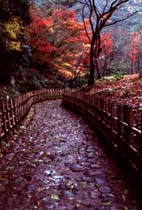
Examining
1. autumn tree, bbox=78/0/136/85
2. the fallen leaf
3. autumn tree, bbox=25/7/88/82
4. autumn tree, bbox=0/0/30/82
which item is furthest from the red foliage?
the fallen leaf

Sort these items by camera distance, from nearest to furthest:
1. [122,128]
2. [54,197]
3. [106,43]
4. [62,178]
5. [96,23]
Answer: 1. [54,197]
2. [62,178]
3. [122,128]
4. [96,23]
5. [106,43]

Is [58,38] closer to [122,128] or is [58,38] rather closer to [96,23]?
[96,23]

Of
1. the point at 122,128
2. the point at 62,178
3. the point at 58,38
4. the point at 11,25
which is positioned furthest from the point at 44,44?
the point at 62,178

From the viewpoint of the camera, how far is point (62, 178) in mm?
6848

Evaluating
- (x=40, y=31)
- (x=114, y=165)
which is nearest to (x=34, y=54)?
(x=40, y=31)

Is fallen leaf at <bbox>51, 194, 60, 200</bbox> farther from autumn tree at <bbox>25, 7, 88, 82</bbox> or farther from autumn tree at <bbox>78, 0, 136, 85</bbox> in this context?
autumn tree at <bbox>25, 7, 88, 82</bbox>

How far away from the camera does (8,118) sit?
11.2 metres

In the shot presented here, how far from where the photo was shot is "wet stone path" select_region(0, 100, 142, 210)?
5.54 m

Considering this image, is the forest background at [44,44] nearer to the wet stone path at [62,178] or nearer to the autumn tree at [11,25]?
the autumn tree at [11,25]

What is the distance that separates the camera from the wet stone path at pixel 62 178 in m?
5.54

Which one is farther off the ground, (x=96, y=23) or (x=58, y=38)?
(x=58, y=38)

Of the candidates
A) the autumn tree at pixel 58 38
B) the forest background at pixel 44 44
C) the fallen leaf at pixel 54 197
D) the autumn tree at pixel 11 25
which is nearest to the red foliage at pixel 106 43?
the forest background at pixel 44 44

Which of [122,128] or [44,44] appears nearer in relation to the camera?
[122,128]

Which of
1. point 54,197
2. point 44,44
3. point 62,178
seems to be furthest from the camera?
point 44,44
